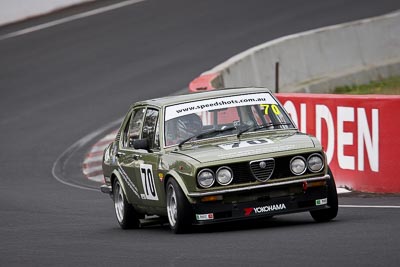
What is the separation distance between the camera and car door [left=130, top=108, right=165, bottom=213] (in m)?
11.9

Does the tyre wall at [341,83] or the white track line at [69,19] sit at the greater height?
the white track line at [69,19]

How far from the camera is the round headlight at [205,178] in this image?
1111cm

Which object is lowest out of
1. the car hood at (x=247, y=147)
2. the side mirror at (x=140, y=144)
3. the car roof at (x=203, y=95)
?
the car hood at (x=247, y=147)

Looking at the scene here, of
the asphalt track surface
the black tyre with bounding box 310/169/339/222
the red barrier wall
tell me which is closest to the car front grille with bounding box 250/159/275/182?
the asphalt track surface

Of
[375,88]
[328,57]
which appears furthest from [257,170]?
[328,57]

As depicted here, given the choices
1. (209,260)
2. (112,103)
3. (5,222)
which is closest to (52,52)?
(112,103)

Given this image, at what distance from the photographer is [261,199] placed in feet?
36.5

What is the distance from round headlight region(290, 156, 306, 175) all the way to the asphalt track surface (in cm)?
53

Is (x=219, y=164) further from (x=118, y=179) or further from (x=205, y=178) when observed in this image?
(x=118, y=179)

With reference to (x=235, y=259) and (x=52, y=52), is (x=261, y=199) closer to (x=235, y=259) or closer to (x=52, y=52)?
(x=235, y=259)

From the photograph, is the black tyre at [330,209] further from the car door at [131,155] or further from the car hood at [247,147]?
the car door at [131,155]

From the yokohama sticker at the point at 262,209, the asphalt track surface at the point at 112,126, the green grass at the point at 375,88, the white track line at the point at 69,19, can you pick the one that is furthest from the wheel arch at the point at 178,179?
the white track line at the point at 69,19

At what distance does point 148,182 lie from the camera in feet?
40.0

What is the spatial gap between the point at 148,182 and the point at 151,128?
67 cm
